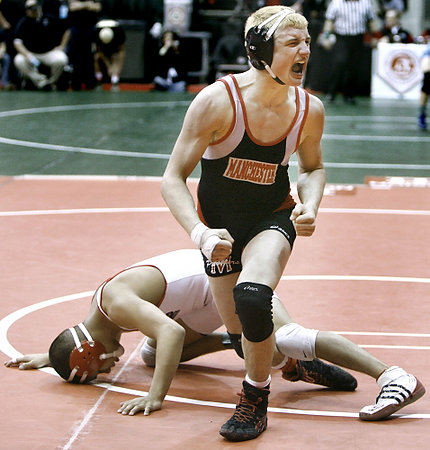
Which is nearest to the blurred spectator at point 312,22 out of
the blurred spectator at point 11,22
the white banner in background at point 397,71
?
the white banner in background at point 397,71

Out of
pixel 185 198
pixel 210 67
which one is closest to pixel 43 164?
pixel 185 198

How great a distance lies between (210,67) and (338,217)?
13.1 m

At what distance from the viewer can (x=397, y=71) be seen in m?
19.4

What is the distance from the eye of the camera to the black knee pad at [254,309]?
4043mm

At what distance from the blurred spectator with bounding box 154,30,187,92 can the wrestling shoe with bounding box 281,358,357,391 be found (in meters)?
16.0

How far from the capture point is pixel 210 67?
841 inches

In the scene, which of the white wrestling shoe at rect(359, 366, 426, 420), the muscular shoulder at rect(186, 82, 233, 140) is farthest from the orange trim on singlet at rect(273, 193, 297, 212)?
the white wrestling shoe at rect(359, 366, 426, 420)

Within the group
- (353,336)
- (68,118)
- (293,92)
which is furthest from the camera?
(68,118)

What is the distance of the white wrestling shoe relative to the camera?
14.0 ft

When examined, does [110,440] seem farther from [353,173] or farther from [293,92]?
[353,173]

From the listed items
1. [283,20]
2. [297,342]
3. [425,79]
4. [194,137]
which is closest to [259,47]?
[283,20]

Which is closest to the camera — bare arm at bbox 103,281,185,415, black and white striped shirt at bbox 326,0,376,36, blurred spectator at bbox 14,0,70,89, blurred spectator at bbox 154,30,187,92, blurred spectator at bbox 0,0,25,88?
bare arm at bbox 103,281,185,415

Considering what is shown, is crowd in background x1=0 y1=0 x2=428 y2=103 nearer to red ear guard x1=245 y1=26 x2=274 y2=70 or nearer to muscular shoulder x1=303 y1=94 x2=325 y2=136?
muscular shoulder x1=303 y1=94 x2=325 y2=136

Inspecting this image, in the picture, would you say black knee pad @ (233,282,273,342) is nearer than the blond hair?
Yes
